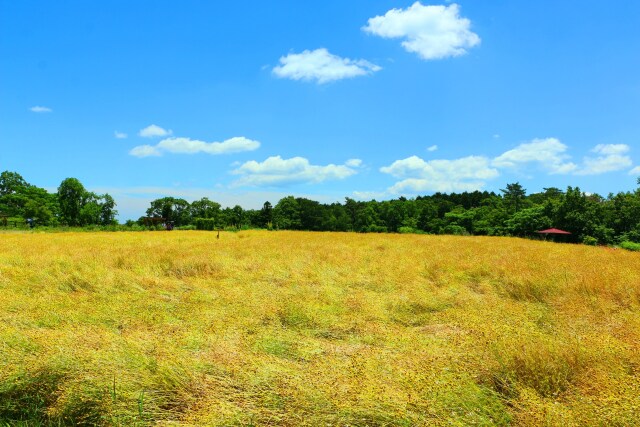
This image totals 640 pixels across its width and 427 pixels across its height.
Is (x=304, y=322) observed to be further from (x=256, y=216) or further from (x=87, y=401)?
(x=256, y=216)

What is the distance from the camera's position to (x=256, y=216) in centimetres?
7362

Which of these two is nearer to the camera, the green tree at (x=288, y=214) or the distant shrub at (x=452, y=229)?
the distant shrub at (x=452, y=229)

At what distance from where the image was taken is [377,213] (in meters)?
72.8

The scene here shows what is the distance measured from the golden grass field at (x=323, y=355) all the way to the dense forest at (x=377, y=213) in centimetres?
3736

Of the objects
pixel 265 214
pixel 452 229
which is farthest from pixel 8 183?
pixel 452 229

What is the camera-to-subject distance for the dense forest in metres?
42.3

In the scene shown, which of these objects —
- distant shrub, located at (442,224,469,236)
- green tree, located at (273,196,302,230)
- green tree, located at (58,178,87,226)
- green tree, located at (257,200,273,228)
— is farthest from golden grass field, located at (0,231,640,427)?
green tree, located at (257,200,273,228)

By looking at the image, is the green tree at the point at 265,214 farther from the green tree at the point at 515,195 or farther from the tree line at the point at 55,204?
the green tree at the point at 515,195

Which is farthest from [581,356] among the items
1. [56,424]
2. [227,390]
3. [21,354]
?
[21,354]

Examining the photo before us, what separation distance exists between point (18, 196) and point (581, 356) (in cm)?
7704

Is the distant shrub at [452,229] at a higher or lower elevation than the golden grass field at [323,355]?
higher

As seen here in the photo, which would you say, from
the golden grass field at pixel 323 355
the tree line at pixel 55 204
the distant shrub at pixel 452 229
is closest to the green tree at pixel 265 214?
the tree line at pixel 55 204

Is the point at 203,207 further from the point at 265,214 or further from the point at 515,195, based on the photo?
the point at 515,195

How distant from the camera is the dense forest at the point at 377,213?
139ft
